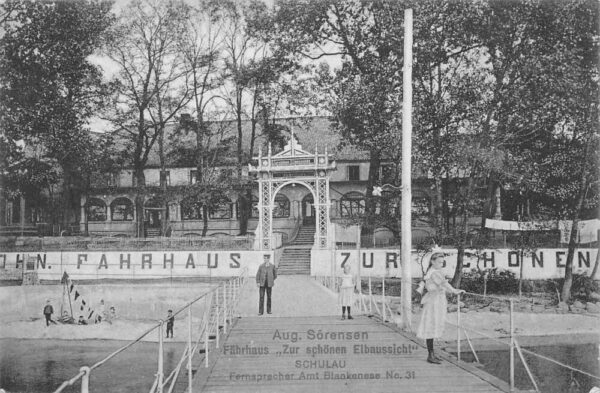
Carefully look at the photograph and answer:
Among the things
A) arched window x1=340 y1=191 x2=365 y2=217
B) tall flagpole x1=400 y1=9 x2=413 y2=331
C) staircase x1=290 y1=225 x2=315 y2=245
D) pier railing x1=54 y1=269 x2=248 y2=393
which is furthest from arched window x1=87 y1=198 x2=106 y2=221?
tall flagpole x1=400 y1=9 x2=413 y2=331

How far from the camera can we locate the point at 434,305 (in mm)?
8070

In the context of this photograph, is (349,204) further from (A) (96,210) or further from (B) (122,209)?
(A) (96,210)

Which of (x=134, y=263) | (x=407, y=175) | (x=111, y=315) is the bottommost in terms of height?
(x=111, y=315)

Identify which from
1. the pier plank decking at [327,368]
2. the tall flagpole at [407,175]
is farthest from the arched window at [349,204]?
the pier plank decking at [327,368]

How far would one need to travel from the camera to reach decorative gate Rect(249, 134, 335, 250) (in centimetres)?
2648

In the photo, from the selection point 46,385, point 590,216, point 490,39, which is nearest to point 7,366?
point 46,385

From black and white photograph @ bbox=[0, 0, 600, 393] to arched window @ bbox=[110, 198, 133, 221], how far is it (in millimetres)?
8699

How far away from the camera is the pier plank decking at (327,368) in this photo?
6891 mm

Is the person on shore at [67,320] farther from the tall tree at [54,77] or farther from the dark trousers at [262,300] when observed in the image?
the dark trousers at [262,300]

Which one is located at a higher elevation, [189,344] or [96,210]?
[96,210]

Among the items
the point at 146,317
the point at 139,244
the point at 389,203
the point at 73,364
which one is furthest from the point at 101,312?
the point at 389,203

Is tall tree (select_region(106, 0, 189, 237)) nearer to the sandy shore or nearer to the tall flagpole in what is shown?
the sandy shore

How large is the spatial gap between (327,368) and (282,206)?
110 feet

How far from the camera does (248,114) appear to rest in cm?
3784
